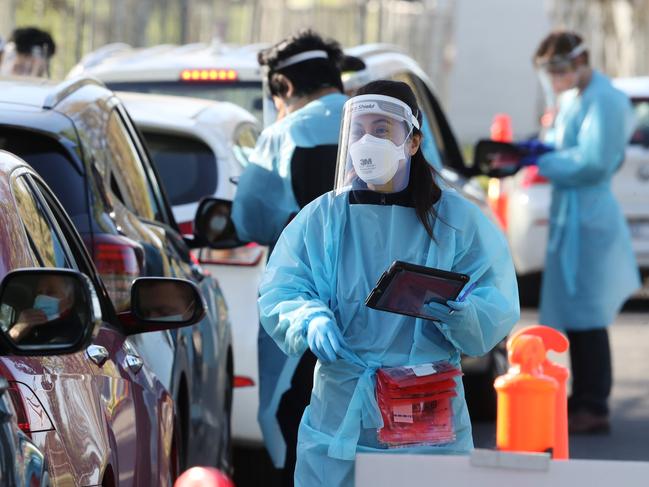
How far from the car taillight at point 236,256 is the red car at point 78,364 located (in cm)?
263

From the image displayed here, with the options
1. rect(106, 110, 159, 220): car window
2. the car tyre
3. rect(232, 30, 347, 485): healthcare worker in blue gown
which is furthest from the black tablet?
the car tyre

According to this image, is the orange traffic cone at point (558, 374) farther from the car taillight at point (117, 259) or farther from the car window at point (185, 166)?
the car window at point (185, 166)

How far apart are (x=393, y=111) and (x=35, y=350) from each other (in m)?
1.43

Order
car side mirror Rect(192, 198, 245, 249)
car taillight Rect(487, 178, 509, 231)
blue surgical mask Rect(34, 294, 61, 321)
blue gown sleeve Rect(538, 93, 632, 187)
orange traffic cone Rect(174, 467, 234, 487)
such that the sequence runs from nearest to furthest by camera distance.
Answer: orange traffic cone Rect(174, 467, 234, 487)
blue surgical mask Rect(34, 294, 61, 321)
car side mirror Rect(192, 198, 245, 249)
blue gown sleeve Rect(538, 93, 632, 187)
car taillight Rect(487, 178, 509, 231)

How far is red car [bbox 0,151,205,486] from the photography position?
153 inches

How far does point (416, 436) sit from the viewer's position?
15.1 ft

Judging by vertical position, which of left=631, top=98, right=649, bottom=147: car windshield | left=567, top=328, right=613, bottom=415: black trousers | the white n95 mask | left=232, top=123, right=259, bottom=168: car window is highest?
the white n95 mask

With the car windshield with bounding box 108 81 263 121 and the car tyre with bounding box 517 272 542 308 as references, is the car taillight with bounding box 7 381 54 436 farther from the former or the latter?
the car tyre with bounding box 517 272 542 308

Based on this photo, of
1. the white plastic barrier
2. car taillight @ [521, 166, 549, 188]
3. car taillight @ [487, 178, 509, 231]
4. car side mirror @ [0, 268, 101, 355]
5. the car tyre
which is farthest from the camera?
car taillight @ [487, 178, 509, 231]

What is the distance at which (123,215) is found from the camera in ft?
20.7

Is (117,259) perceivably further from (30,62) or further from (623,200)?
(623,200)

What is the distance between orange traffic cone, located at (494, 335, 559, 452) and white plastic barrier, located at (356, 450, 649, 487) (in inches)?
82.9

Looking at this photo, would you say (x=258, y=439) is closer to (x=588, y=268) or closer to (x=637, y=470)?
(x=588, y=268)

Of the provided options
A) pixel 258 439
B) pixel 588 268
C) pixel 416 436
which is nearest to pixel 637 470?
pixel 416 436
